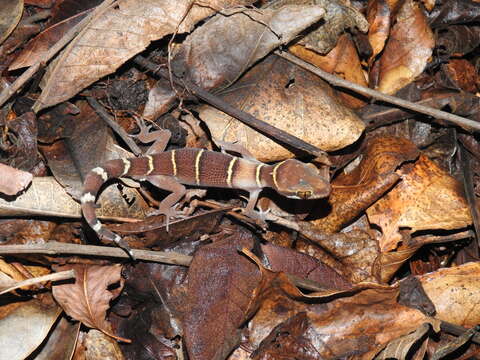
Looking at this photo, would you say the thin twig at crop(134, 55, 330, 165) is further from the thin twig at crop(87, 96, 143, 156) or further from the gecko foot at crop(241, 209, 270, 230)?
the gecko foot at crop(241, 209, 270, 230)

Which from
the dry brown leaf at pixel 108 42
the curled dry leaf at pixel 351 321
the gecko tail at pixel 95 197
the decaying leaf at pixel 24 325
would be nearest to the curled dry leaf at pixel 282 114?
the dry brown leaf at pixel 108 42

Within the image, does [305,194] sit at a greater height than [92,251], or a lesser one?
greater

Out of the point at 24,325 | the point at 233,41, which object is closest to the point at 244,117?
the point at 233,41

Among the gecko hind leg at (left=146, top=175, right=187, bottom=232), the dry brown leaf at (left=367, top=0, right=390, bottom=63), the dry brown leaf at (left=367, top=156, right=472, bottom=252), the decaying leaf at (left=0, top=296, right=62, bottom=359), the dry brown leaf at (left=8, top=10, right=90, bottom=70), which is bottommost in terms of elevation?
the decaying leaf at (left=0, top=296, right=62, bottom=359)

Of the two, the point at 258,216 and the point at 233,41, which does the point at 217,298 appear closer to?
the point at 258,216

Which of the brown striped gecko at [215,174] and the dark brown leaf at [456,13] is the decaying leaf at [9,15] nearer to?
the brown striped gecko at [215,174]

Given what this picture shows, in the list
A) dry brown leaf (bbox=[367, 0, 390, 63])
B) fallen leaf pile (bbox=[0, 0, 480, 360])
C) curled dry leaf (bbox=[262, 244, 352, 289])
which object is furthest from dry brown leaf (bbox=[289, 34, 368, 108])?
curled dry leaf (bbox=[262, 244, 352, 289])

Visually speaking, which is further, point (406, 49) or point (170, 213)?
point (406, 49)

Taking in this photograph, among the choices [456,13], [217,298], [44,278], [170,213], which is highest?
[456,13]
